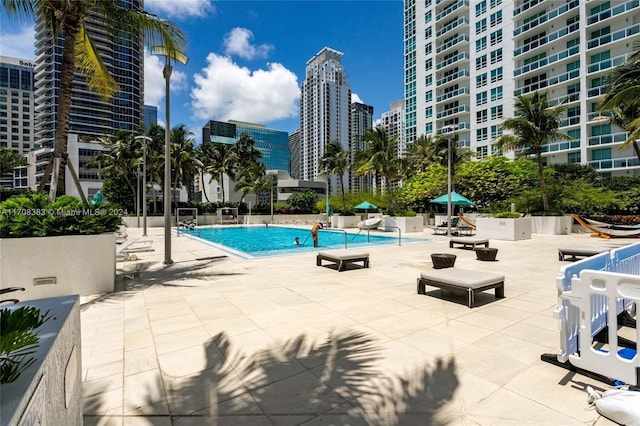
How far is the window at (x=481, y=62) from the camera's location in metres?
48.5

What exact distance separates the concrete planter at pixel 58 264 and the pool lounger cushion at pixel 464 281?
261 inches

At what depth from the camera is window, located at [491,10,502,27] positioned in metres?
46.3

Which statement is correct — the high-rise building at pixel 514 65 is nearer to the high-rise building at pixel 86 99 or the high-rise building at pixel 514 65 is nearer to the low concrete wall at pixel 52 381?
the low concrete wall at pixel 52 381

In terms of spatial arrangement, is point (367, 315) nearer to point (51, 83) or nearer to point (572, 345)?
point (572, 345)

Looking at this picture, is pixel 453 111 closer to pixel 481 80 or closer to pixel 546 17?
pixel 481 80

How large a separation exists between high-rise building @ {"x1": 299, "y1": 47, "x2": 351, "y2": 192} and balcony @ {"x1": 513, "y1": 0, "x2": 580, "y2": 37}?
48.0 m

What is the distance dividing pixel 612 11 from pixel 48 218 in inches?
2049

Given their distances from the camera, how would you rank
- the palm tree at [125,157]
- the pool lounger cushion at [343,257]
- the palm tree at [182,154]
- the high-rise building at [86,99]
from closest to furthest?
the pool lounger cushion at [343,257]
the palm tree at [125,157]
the palm tree at [182,154]
the high-rise building at [86,99]

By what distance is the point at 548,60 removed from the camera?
41031 mm

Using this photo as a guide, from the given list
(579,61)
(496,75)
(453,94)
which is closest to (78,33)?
(579,61)

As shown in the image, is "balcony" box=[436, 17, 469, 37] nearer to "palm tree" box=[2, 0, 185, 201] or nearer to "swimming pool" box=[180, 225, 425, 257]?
"swimming pool" box=[180, 225, 425, 257]

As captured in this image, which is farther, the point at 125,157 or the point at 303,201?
the point at 303,201

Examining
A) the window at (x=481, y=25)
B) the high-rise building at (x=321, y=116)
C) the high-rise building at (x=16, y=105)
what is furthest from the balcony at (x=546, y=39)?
the high-rise building at (x=16, y=105)

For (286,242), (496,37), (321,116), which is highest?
(321,116)
